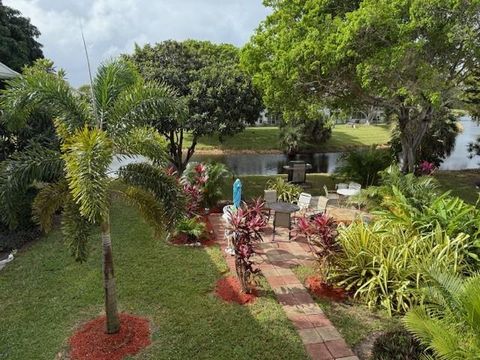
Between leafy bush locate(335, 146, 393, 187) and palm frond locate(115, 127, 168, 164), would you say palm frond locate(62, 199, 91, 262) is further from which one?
leafy bush locate(335, 146, 393, 187)

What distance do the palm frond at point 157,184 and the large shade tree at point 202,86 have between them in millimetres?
8214

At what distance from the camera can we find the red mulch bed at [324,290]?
692 centimetres

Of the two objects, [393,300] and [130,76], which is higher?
[130,76]

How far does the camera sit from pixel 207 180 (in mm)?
11953

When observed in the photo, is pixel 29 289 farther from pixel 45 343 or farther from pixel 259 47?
pixel 259 47

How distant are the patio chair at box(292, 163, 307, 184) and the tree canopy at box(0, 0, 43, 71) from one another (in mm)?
14032

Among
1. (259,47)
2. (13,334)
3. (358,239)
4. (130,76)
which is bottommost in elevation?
(13,334)

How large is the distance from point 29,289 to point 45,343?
2037 mm

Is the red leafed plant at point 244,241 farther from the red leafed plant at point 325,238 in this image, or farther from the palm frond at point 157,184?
the palm frond at point 157,184

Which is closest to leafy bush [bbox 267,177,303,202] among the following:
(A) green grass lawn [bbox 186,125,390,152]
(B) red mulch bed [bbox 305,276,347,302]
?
(B) red mulch bed [bbox 305,276,347,302]

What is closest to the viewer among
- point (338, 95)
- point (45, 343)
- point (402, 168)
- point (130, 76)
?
point (45, 343)

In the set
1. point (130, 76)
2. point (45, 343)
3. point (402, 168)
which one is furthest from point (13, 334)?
point (402, 168)

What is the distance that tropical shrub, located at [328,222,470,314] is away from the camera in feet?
21.2

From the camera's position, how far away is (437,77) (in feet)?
36.8
